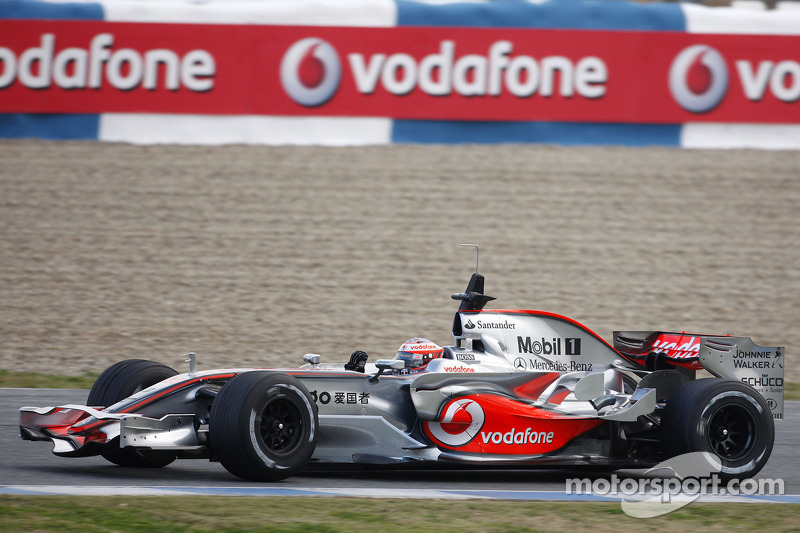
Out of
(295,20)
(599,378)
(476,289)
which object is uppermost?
(295,20)

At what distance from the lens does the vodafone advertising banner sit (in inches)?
750

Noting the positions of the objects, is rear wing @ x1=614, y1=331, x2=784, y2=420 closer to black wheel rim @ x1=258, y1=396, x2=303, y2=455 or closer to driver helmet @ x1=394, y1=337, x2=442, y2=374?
driver helmet @ x1=394, y1=337, x2=442, y2=374

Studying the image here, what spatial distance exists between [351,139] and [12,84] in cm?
598

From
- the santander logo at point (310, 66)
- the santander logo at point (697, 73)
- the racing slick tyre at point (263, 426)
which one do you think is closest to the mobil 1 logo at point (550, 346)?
the racing slick tyre at point (263, 426)

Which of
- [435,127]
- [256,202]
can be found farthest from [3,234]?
[435,127]

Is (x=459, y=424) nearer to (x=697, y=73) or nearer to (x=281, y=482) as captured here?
(x=281, y=482)

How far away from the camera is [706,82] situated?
19.4 metres

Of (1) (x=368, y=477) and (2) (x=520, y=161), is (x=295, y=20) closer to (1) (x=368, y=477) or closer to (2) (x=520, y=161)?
(2) (x=520, y=161)

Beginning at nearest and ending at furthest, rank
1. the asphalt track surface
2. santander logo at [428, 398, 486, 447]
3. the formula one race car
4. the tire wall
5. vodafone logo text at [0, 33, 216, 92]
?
the asphalt track surface
the formula one race car
santander logo at [428, 398, 486, 447]
vodafone logo text at [0, 33, 216, 92]
the tire wall

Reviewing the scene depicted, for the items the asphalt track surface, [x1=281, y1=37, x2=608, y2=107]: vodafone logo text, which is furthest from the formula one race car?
[x1=281, y1=37, x2=608, y2=107]: vodafone logo text

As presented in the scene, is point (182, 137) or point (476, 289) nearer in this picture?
point (476, 289)

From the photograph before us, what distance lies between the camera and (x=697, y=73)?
760 inches

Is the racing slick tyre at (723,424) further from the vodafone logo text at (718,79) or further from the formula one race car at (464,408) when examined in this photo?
the vodafone logo text at (718,79)

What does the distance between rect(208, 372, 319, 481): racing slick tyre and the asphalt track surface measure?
14 cm
